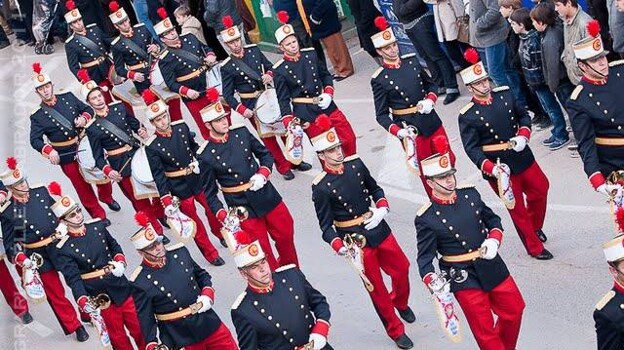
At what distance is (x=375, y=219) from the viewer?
10516 millimetres

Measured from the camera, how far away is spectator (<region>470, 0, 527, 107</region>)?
47.1 feet

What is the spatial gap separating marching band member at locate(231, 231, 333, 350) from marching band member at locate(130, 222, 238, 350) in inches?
44.5

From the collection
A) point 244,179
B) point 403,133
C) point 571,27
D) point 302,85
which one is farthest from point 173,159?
point 571,27

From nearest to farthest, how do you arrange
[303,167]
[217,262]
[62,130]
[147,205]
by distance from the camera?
[217,262] < [147,205] < [62,130] < [303,167]

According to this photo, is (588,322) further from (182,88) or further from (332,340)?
(182,88)

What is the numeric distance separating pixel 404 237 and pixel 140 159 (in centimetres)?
280

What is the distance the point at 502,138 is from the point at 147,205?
4426 mm

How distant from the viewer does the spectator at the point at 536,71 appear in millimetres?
13094

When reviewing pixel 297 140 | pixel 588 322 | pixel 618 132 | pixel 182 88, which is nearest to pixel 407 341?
pixel 588 322

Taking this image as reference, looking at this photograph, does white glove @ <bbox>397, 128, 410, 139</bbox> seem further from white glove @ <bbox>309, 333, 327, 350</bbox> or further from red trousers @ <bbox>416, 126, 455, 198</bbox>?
white glove @ <bbox>309, 333, 327, 350</bbox>

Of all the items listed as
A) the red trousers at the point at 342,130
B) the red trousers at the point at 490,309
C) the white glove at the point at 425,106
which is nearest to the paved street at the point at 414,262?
the red trousers at the point at 490,309

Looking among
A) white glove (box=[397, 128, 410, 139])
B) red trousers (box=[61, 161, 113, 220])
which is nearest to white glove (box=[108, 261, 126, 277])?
white glove (box=[397, 128, 410, 139])

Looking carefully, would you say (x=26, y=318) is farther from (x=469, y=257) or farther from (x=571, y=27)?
→ (x=571, y=27)

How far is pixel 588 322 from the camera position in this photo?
10203 millimetres
